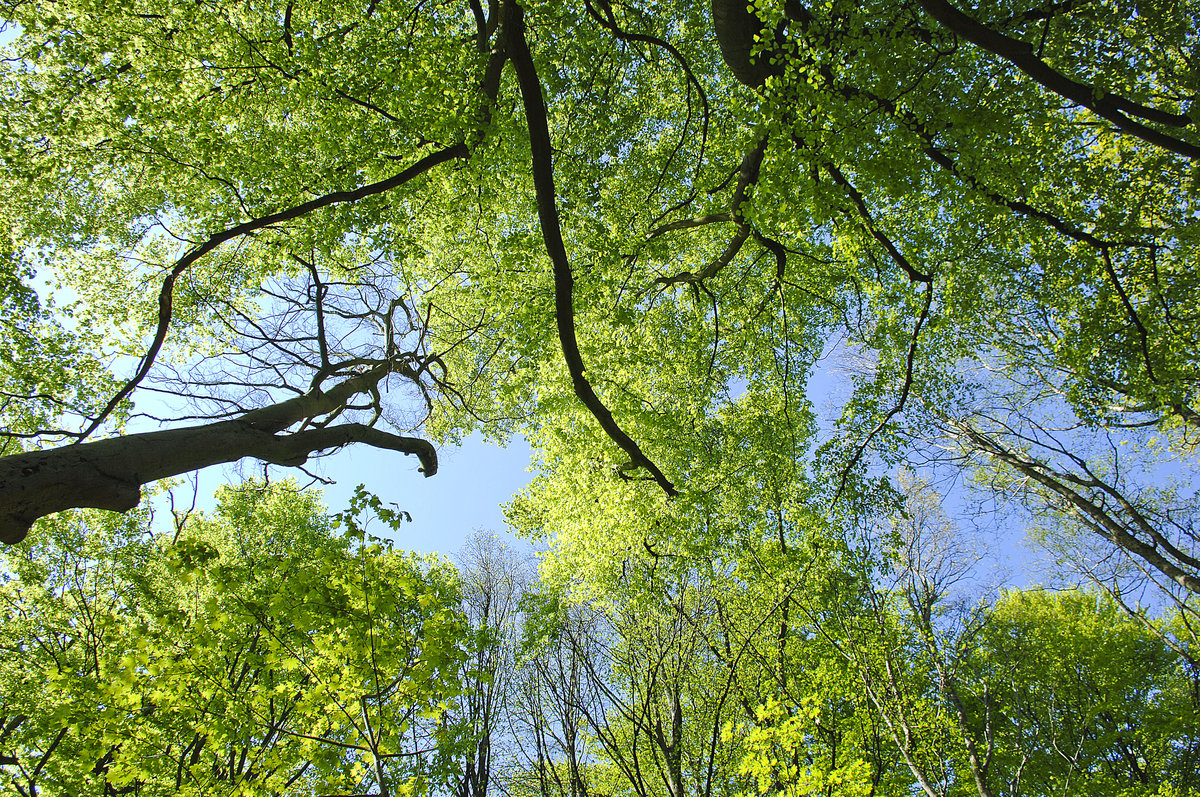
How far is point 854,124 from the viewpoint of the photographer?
4.34 meters

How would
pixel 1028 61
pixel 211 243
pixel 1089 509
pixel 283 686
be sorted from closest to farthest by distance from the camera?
pixel 1028 61 < pixel 283 686 < pixel 211 243 < pixel 1089 509

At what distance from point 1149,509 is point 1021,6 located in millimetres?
10696

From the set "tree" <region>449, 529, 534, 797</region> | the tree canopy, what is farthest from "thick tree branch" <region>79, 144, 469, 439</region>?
"tree" <region>449, 529, 534, 797</region>

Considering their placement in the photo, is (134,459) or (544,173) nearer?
(134,459)

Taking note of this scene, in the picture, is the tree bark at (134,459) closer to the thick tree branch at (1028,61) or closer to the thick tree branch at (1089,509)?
the thick tree branch at (1028,61)

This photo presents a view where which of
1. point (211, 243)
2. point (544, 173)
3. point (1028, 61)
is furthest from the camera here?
point (544, 173)

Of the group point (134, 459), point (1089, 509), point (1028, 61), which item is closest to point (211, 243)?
point (134, 459)

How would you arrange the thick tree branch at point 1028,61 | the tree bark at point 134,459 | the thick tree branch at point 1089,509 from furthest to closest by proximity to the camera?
the thick tree branch at point 1089,509 < the thick tree branch at point 1028,61 < the tree bark at point 134,459

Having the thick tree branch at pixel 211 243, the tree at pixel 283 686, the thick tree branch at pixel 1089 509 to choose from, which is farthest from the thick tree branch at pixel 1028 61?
the thick tree branch at pixel 1089 509

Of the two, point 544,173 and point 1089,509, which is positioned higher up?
point 544,173

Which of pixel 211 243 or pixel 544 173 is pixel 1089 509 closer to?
pixel 544 173

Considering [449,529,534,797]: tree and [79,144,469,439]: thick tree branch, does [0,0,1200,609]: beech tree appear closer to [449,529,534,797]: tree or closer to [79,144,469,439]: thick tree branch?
[79,144,469,439]: thick tree branch

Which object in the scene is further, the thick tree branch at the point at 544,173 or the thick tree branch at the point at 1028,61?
the thick tree branch at the point at 544,173

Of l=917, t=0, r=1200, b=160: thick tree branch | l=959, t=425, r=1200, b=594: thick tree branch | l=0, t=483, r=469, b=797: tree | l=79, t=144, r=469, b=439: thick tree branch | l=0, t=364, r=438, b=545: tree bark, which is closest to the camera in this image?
l=0, t=364, r=438, b=545: tree bark
